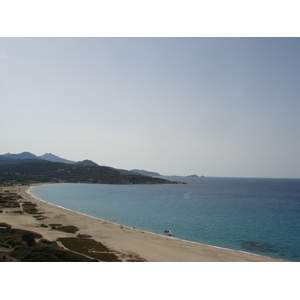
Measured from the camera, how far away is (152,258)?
91.2 ft

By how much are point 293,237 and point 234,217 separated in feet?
62.8

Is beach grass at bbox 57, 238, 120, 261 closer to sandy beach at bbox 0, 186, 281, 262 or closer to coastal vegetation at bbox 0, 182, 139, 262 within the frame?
coastal vegetation at bbox 0, 182, 139, 262

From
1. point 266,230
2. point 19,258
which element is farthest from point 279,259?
point 19,258

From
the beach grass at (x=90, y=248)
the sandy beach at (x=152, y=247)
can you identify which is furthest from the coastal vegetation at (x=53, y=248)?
the sandy beach at (x=152, y=247)

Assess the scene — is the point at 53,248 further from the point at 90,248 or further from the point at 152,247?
the point at 152,247

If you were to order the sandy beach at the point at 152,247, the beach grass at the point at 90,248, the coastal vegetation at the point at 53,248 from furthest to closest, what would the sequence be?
the sandy beach at the point at 152,247 → the beach grass at the point at 90,248 → the coastal vegetation at the point at 53,248

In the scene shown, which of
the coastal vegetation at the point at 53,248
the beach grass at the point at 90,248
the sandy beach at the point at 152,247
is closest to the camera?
the coastal vegetation at the point at 53,248

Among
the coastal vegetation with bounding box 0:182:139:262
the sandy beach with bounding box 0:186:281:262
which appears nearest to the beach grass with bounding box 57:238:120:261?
the coastal vegetation with bounding box 0:182:139:262

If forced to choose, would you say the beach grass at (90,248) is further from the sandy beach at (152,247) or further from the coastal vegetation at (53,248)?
the sandy beach at (152,247)

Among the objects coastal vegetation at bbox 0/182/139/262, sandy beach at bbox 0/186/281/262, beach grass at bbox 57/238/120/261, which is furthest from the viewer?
sandy beach at bbox 0/186/281/262

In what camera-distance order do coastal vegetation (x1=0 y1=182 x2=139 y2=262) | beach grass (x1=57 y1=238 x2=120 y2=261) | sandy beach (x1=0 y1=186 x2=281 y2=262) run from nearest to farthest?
coastal vegetation (x1=0 y1=182 x2=139 y2=262)
beach grass (x1=57 y1=238 x2=120 y2=261)
sandy beach (x1=0 y1=186 x2=281 y2=262)

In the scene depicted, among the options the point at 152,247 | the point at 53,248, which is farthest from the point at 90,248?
the point at 152,247

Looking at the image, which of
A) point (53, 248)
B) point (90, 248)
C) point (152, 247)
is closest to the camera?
point (53, 248)

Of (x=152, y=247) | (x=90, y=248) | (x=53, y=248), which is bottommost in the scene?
(x=90, y=248)
